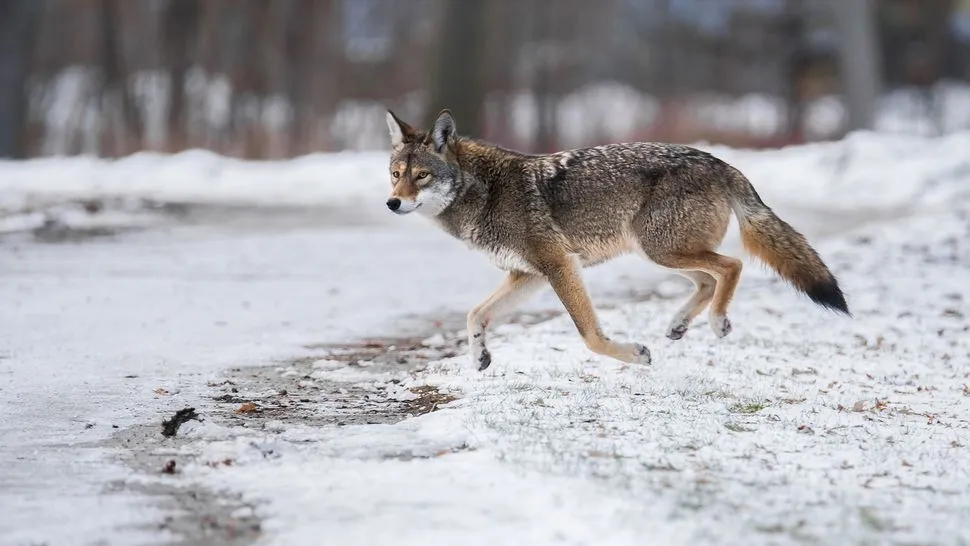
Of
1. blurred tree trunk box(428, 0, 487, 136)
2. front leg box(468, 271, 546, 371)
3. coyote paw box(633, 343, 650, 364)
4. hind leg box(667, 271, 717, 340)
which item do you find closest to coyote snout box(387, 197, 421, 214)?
front leg box(468, 271, 546, 371)

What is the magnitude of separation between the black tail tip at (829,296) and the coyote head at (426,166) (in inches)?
95.4

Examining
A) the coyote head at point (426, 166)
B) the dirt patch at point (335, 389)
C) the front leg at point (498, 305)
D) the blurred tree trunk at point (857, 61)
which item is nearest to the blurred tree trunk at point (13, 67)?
the blurred tree trunk at point (857, 61)

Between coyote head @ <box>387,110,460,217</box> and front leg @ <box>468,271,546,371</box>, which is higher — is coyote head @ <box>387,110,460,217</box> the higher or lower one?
the higher one

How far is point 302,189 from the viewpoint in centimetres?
2188

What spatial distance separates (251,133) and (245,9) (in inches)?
273

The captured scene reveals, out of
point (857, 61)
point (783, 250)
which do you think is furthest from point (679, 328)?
point (857, 61)

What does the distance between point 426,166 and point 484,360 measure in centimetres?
134

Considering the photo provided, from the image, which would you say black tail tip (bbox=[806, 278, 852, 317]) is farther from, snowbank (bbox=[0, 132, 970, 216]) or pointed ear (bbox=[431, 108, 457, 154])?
snowbank (bbox=[0, 132, 970, 216])

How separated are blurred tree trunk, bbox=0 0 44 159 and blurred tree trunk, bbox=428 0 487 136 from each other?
1034 centimetres

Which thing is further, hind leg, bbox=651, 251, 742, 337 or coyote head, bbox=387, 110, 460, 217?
hind leg, bbox=651, 251, 742, 337

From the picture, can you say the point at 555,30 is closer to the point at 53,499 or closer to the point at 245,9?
the point at 245,9

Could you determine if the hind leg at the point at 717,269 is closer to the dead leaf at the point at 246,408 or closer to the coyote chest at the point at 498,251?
the coyote chest at the point at 498,251

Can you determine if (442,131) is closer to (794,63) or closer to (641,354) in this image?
(641,354)

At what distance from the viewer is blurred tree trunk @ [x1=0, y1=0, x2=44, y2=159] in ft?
87.2
